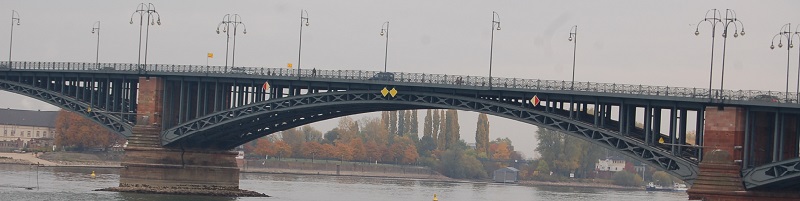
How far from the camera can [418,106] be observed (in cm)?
11700

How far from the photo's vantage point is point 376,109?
408 feet

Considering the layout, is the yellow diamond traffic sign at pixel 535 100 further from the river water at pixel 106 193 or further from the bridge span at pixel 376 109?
the river water at pixel 106 193

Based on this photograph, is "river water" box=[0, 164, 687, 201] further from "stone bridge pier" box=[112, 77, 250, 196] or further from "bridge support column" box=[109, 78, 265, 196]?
"stone bridge pier" box=[112, 77, 250, 196]

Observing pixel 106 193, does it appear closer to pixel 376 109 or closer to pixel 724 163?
A: pixel 376 109

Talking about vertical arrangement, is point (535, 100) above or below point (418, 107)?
above

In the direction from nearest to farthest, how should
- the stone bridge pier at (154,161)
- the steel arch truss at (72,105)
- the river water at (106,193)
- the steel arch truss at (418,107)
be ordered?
1. the steel arch truss at (418,107)
2. the river water at (106,193)
3. the stone bridge pier at (154,161)
4. the steel arch truss at (72,105)

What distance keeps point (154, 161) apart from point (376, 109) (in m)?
18.6

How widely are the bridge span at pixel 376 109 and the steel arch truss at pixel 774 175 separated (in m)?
0.09

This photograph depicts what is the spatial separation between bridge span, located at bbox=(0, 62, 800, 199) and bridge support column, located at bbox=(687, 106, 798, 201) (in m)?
0.06

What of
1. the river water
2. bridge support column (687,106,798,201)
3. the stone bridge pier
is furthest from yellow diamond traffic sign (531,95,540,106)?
the stone bridge pier

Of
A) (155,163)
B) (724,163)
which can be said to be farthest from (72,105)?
(724,163)

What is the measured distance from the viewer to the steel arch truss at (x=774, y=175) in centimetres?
9494

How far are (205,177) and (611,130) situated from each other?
3931 cm

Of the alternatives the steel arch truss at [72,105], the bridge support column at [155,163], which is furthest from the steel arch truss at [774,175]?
the steel arch truss at [72,105]
